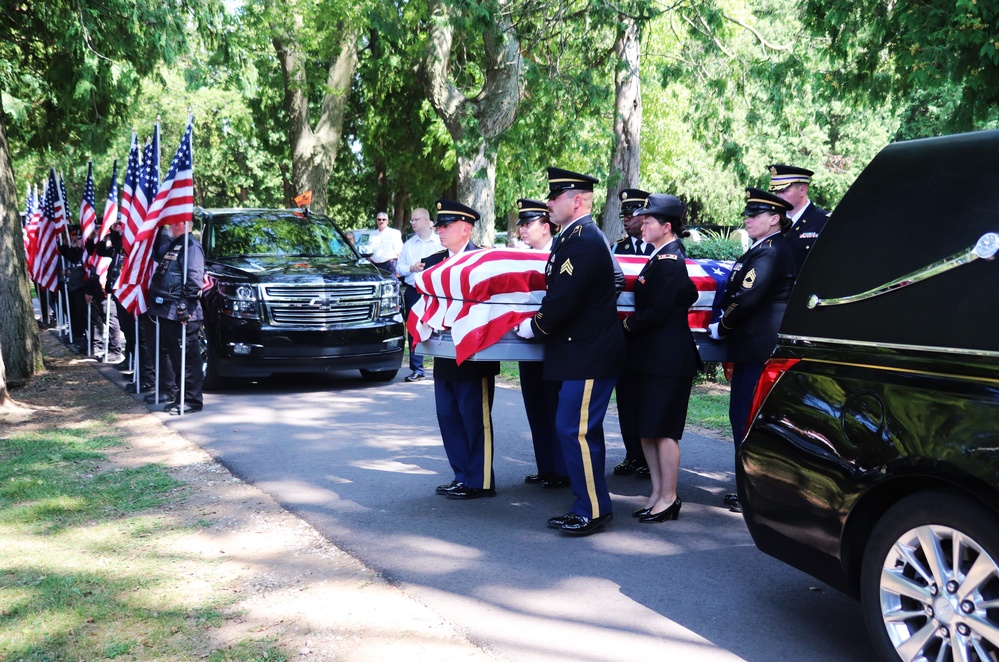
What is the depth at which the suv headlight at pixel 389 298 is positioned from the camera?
39.7 feet

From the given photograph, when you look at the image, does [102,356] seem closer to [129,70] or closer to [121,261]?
[121,261]

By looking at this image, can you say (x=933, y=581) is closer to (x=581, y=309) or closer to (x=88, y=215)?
(x=581, y=309)

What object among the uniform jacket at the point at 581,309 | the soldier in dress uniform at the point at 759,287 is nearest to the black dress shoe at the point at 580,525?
the uniform jacket at the point at 581,309

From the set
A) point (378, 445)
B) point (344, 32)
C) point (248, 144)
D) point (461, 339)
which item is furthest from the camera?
point (248, 144)

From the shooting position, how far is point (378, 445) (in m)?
8.73

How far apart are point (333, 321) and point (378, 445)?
3.23m

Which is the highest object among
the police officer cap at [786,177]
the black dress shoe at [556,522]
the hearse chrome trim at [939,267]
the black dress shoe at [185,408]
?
the police officer cap at [786,177]

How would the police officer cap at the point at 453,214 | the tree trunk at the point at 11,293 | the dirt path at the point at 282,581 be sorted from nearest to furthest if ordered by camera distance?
the dirt path at the point at 282,581 → the police officer cap at the point at 453,214 → the tree trunk at the point at 11,293

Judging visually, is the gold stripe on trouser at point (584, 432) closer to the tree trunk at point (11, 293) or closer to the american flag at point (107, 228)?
the tree trunk at point (11, 293)

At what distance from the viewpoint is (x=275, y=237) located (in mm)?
12812

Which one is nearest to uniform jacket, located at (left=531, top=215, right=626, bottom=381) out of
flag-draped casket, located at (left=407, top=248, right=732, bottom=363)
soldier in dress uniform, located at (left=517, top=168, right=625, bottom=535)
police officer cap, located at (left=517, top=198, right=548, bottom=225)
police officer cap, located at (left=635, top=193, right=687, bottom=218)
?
soldier in dress uniform, located at (left=517, top=168, right=625, bottom=535)

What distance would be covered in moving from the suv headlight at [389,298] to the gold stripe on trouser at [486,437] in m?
5.45

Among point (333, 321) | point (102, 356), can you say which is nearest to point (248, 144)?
point (102, 356)

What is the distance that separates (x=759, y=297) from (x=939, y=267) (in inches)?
103
